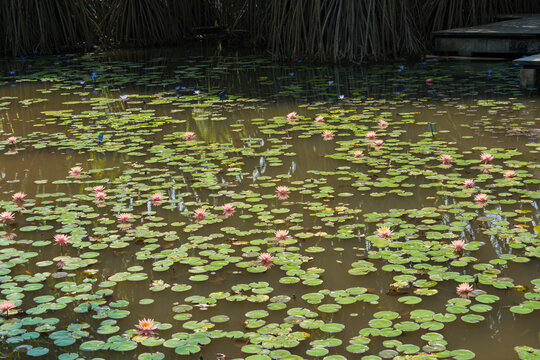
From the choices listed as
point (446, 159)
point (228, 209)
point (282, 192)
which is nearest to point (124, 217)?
point (228, 209)

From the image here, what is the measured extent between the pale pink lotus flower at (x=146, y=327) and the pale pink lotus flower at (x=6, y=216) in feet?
3.81

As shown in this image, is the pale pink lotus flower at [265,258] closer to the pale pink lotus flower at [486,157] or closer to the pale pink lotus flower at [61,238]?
the pale pink lotus flower at [61,238]

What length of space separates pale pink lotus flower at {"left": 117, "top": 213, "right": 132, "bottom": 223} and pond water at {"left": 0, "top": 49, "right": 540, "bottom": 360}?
0.05 metres

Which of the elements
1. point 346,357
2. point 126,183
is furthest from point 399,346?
point 126,183

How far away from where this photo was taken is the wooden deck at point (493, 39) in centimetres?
699

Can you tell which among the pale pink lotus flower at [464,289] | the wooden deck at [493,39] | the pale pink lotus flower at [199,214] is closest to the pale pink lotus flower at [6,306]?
the pale pink lotus flower at [199,214]

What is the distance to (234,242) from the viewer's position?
2.81 meters

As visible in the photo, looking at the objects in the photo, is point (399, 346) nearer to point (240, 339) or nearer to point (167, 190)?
point (240, 339)

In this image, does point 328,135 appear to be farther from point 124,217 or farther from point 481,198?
point 124,217

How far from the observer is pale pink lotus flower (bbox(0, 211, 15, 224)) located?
9.89 ft

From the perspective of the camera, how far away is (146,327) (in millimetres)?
2107

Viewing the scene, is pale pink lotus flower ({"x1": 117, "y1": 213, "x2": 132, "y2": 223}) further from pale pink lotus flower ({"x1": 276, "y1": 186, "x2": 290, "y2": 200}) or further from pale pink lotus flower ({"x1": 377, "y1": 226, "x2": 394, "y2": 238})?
pale pink lotus flower ({"x1": 377, "y1": 226, "x2": 394, "y2": 238})

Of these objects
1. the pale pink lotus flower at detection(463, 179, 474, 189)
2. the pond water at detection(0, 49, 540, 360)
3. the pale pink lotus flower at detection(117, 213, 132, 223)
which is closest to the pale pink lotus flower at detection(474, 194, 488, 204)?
the pond water at detection(0, 49, 540, 360)

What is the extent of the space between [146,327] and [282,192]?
135 centimetres
